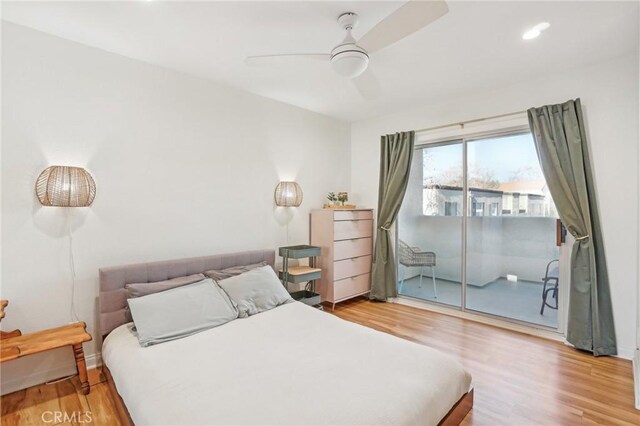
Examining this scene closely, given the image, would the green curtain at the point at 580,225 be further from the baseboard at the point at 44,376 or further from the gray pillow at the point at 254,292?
the baseboard at the point at 44,376

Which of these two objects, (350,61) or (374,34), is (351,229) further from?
(374,34)

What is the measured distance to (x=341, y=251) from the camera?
3.98m

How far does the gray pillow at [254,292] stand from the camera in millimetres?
2633

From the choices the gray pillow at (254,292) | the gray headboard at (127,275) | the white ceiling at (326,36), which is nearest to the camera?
the white ceiling at (326,36)

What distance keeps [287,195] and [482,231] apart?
93.0 inches

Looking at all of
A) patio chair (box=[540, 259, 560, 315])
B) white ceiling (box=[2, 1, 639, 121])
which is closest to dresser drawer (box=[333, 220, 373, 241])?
white ceiling (box=[2, 1, 639, 121])

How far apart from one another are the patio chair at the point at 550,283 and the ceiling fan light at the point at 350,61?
9.32 ft

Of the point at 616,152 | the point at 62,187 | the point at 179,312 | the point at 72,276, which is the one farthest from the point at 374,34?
the point at 72,276

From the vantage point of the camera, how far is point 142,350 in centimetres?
198

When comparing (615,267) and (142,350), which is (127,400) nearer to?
(142,350)

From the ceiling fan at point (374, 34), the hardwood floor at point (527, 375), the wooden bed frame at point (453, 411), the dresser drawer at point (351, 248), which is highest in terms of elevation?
the ceiling fan at point (374, 34)

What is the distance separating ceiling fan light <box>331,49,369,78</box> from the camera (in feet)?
6.43

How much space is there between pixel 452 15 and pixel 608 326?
2927 mm

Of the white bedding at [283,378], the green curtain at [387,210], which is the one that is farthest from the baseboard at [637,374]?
the green curtain at [387,210]
